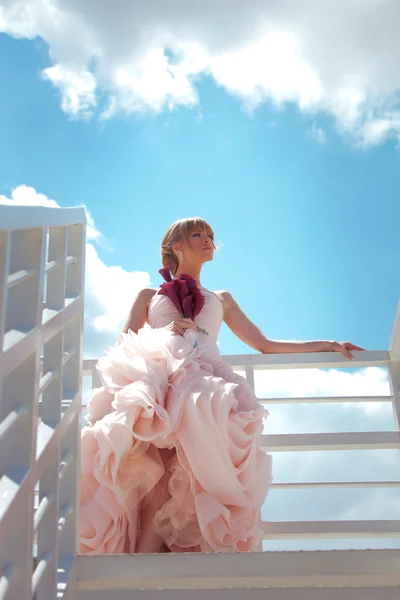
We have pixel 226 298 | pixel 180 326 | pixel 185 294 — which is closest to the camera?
pixel 180 326

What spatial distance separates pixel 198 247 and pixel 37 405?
8.06ft

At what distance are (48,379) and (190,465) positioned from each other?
38.3 inches

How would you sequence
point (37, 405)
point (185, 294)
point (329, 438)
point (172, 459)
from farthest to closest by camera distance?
1. point (185, 294)
2. point (329, 438)
3. point (172, 459)
4. point (37, 405)

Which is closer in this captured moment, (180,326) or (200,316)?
(180,326)

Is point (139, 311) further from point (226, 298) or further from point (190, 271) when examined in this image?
point (226, 298)

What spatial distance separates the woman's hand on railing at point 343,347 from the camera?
3.26m

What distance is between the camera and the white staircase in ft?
3.40

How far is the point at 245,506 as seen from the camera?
2.16m

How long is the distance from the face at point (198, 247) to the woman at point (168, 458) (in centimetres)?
110

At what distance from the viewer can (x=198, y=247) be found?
3.50 metres

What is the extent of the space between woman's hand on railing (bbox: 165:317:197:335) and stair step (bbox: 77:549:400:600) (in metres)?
1.67

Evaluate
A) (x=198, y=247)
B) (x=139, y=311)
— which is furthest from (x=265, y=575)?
(x=198, y=247)

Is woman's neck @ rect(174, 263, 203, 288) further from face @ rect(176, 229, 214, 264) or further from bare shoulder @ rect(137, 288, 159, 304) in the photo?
bare shoulder @ rect(137, 288, 159, 304)

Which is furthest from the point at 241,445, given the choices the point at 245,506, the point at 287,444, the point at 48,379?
the point at 48,379
